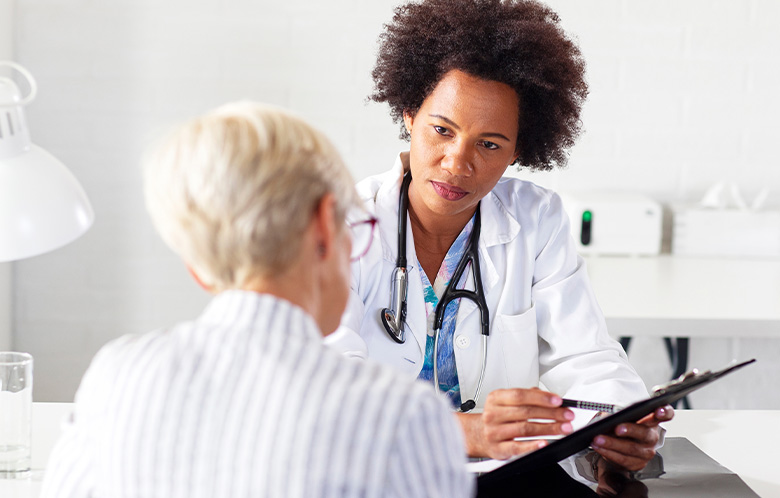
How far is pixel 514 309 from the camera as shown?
5.03 feet

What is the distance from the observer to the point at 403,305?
146 centimetres

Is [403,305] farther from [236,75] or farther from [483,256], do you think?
[236,75]

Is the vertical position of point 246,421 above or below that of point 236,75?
below

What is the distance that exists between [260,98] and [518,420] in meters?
1.74

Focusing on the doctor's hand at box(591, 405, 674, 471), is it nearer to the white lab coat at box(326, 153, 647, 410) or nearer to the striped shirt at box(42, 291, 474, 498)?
the white lab coat at box(326, 153, 647, 410)

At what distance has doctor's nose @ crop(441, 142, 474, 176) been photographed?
56.3 inches

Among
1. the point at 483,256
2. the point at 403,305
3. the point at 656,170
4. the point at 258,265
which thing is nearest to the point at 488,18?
the point at 483,256

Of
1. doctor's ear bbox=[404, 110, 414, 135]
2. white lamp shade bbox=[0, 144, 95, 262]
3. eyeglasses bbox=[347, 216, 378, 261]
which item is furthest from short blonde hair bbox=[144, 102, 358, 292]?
doctor's ear bbox=[404, 110, 414, 135]

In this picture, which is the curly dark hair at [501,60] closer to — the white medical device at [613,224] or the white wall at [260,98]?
the white medical device at [613,224]

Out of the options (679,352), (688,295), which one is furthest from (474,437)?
(679,352)

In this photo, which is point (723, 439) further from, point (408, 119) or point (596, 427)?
point (408, 119)

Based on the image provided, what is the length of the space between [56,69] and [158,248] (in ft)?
2.04

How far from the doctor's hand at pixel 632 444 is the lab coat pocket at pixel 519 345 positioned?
1.17ft

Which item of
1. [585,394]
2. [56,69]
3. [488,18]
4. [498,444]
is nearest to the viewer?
[498,444]
